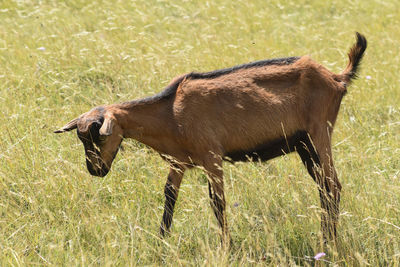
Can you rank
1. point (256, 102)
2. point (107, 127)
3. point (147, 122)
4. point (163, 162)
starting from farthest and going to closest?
point (163, 162)
point (256, 102)
point (147, 122)
point (107, 127)

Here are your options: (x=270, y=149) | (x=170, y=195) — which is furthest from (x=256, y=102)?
(x=170, y=195)

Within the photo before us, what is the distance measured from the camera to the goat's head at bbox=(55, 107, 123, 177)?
4.23 m

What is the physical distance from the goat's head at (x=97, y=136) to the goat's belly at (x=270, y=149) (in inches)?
35.8

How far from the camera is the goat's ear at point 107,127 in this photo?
407 cm

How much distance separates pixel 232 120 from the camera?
4574 mm

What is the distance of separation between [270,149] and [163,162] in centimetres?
121

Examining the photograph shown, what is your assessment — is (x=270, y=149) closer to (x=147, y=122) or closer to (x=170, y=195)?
(x=170, y=195)

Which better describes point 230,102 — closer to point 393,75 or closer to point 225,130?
point 225,130

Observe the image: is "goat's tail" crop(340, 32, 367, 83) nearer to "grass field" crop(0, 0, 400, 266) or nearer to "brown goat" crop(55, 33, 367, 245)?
"brown goat" crop(55, 33, 367, 245)

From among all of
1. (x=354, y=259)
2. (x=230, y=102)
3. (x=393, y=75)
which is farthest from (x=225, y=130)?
(x=393, y=75)

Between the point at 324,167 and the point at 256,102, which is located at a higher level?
the point at 256,102

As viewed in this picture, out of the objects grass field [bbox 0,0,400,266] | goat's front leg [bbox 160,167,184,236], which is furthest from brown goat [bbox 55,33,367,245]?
grass field [bbox 0,0,400,266]

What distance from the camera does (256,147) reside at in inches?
183

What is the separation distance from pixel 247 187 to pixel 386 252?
→ 3.82 feet
